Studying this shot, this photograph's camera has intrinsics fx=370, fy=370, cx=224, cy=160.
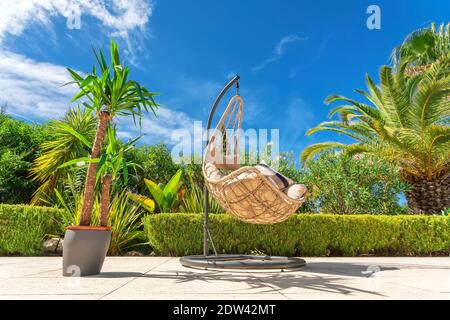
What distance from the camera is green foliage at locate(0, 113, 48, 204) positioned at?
29.8 ft

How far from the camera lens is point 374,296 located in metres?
2.35

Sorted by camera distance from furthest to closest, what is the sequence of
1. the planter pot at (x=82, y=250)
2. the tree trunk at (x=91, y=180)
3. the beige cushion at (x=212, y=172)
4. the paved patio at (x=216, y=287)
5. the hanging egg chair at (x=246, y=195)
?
1. the beige cushion at (x=212, y=172)
2. the hanging egg chair at (x=246, y=195)
3. the tree trunk at (x=91, y=180)
4. the planter pot at (x=82, y=250)
5. the paved patio at (x=216, y=287)

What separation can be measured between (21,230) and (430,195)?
950cm

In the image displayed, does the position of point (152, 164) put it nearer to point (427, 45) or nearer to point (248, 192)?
point (248, 192)

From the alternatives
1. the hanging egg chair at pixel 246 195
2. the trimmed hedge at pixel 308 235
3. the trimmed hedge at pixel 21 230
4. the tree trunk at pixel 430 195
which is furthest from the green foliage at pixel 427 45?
the trimmed hedge at pixel 21 230

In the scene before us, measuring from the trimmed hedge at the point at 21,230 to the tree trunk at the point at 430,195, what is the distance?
900 cm

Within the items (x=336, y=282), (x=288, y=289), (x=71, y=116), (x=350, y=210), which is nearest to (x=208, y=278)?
(x=288, y=289)

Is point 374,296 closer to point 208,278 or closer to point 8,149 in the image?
point 208,278

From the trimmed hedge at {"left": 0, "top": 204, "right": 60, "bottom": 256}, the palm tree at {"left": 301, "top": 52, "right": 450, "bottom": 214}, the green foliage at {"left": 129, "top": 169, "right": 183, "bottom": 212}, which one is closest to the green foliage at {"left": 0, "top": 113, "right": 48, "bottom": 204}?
the trimmed hedge at {"left": 0, "top": 204, "right": 60, "bottom": 256}

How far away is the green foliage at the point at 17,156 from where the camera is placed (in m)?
9.07

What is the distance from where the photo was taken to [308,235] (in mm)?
6262
